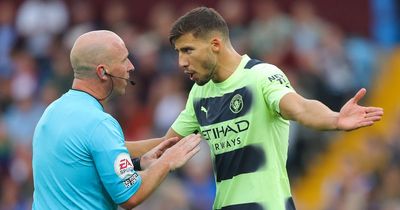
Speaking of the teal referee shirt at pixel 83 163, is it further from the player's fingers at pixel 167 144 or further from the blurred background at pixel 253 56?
the blurred background at pixel 253 56

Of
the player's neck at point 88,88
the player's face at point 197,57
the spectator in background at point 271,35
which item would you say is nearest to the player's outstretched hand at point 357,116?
the player's face at point 197,57

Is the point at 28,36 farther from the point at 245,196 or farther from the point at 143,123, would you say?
the point at 245,196

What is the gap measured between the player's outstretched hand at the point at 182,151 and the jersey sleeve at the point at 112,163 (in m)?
0.32

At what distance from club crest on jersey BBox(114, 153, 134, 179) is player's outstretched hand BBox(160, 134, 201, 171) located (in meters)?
0.30

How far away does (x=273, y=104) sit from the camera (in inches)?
323

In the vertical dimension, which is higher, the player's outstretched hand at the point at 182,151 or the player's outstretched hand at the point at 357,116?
the player's outstretched hand at the point at 357,116

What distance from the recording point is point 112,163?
26.3 feet

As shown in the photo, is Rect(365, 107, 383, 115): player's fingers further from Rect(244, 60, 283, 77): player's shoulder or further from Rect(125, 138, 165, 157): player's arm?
Rect(125, 138, 165, 157): player's arm

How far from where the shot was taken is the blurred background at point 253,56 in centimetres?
1470

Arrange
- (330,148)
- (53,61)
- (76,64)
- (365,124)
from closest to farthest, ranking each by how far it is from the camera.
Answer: (365,124) < (76,64) < (330,148) < (53,61)

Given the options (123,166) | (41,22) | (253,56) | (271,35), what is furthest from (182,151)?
(41,22)

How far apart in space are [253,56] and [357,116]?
875cm

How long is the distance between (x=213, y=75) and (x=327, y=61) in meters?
8.14

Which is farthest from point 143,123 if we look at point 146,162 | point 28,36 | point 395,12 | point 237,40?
point 146,162
